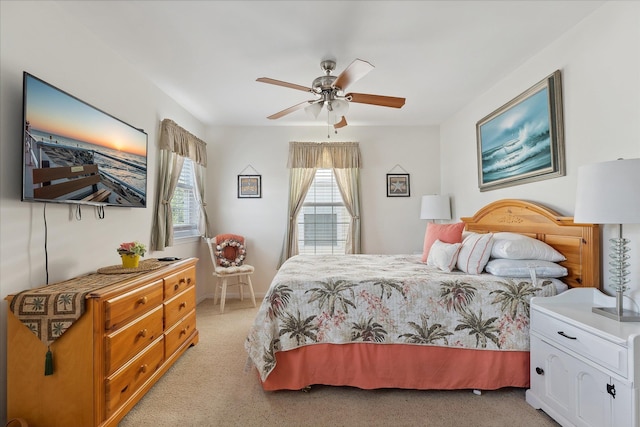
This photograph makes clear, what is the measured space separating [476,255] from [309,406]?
165cm

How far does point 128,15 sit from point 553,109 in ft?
10.7

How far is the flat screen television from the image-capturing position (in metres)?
1.68

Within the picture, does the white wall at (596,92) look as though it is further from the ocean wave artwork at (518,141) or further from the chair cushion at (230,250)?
the chair cushion at (230,250)

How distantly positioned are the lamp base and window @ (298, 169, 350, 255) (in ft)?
10.6

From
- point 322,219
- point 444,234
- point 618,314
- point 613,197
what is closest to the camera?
point 613,197

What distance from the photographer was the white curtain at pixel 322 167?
454 cm

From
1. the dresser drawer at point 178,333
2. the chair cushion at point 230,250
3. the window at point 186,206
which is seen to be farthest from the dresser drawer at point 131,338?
the chair cushion at point 230,250

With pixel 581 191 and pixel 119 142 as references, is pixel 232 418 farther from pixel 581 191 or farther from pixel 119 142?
pixel 581 191

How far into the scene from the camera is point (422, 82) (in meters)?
3.18

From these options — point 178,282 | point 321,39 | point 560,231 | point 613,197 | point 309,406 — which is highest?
point 321,39

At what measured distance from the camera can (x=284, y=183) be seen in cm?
462

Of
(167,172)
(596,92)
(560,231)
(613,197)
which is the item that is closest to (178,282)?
(167,172)

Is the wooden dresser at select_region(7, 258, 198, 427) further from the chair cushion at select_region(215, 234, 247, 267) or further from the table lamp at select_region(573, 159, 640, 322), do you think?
the table lamp at select_region(573, 159, 640, 322)

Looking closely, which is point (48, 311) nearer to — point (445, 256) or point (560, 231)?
point (445, 256)
